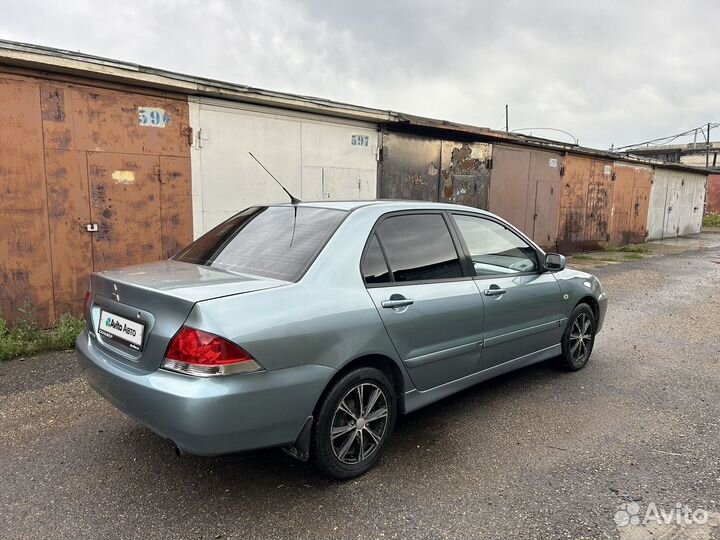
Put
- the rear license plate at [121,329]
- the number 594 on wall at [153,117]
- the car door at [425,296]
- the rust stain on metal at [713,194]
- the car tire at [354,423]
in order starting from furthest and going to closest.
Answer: the rust stain on metal at [713,194] → the number 594 on wall at [153,117] → the car door at [425,296] → the car tire at [354,423] → the rear license plate at [121,329]

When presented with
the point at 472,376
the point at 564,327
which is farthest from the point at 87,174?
the point at 564,327

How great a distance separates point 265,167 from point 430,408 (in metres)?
4.69

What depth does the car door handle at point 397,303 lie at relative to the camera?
285 centimetres

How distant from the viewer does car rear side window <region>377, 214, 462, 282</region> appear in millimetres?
3100

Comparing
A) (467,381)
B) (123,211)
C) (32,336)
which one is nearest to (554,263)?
(467,381)

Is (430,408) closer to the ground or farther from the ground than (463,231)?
closer to the ground

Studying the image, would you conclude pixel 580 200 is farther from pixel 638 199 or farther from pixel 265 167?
pixel 265 167

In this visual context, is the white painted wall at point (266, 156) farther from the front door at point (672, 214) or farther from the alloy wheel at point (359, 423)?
the front door at point (672, 214)

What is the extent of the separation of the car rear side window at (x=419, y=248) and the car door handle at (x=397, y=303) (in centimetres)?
15

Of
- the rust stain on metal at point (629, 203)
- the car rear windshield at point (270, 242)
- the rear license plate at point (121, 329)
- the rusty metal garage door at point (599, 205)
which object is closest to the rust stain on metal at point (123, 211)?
the car rear windshield at point (270, 242)

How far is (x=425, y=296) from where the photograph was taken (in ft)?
10.2

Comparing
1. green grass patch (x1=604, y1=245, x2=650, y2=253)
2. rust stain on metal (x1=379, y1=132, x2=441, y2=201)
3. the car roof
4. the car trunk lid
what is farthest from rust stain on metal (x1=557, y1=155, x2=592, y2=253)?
the car trunk lid

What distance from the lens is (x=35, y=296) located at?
18.1 feet

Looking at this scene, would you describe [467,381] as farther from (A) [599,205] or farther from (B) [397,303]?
(A) [599,205]
